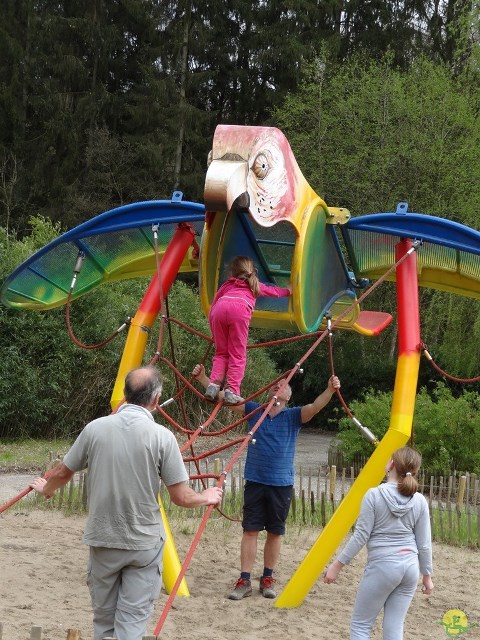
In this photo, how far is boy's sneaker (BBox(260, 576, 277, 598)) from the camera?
614 centimetres

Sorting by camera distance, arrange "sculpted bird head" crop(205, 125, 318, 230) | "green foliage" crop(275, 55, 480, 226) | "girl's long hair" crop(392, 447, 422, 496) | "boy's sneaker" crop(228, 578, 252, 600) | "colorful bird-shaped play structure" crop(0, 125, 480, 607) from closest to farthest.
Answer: "girl's long hair" crop(392, 447, 422, 496) → "sculpted bird head" crop(205, 125, 318, 230) → "colorful bird-shaped play structure" crop(0, 125, 480, 607) → "boy's sneaker" crop(228, 578, 252, 600) → "green foliage" crop(275, 55, 480, 226)

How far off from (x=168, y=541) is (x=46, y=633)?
3.80ft

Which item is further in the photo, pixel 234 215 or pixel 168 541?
pixel 168 541

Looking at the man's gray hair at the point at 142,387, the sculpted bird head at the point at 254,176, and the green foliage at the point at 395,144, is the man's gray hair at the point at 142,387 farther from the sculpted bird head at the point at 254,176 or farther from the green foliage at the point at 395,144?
the green foliage at the point at 395,144

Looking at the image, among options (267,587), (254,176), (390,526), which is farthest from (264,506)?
(254,176)

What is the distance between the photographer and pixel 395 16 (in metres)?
28.9

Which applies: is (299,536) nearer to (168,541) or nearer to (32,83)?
(168,541)

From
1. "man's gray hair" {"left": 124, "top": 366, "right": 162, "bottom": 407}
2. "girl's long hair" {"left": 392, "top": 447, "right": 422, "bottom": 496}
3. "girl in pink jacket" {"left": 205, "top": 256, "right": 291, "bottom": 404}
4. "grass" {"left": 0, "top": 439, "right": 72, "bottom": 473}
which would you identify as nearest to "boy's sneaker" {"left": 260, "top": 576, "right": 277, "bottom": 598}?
"girl in pink jacket" {"left": 205, "top": 256, "right": 291, "bottom": 404}

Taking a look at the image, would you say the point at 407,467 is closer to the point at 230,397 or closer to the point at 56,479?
the point at 230,397

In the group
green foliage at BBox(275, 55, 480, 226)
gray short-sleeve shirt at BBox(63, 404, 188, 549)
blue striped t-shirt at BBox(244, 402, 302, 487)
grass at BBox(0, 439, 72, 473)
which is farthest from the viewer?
green foliage at BBox(275, 55, 480, 226)

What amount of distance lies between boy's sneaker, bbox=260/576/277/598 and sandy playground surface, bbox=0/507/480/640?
0.08 m

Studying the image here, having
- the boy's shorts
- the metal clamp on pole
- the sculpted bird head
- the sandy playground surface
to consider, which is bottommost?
the sandy playground surface

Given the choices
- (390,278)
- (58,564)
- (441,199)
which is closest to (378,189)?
(441,199)

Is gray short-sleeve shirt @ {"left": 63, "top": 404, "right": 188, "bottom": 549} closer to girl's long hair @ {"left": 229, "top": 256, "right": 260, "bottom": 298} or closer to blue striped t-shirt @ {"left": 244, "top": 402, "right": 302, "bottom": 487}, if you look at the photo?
girl's long hair @ {"left": 229, "top": 256, "right": 260, "bottom": 298}
